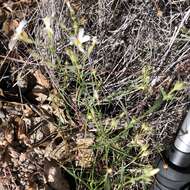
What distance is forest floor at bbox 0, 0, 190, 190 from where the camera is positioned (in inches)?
51.9

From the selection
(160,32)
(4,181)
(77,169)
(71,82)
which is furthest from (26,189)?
(160,32)

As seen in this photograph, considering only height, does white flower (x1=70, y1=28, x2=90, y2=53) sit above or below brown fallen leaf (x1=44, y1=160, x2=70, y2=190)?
above

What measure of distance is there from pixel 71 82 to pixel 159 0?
0.44 metres

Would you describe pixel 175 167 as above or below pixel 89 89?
below

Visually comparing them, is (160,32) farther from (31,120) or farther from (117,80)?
(31,120)

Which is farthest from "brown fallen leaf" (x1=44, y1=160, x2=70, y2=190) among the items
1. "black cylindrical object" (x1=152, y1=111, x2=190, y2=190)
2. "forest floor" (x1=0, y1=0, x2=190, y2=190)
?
"black cylindrical object" (x1=152, y1=111, x2=190, y2=190)

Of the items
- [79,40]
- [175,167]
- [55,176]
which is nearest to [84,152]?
[55,176]

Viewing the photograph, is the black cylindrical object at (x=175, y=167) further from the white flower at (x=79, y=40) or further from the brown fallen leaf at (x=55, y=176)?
the white flower at (x=79, y=40)

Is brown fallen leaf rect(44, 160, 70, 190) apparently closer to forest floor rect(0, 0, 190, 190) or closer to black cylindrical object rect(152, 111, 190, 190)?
forest floor rect(0, 0, 190, 190)

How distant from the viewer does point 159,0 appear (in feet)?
4.84

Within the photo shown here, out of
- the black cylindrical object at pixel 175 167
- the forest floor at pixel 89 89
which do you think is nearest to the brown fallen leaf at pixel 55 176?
the forest floor at pixel 89 89

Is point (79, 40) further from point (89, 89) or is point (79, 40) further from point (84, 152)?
point (84, 152)

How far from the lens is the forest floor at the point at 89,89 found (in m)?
1.32

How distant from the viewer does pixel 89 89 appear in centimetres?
141
